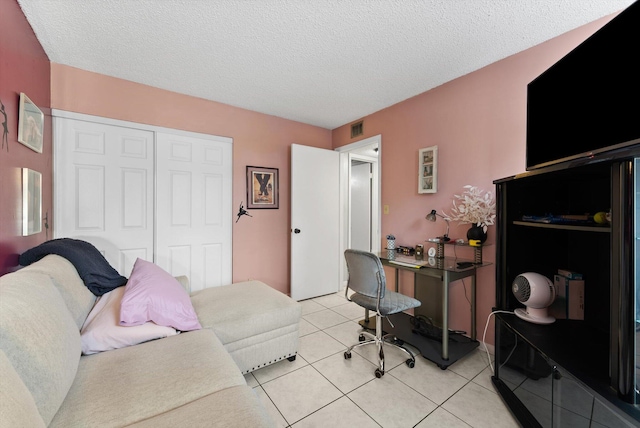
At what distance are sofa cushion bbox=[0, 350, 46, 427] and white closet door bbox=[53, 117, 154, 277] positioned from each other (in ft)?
7.06

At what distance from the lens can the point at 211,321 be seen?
169 centimetres

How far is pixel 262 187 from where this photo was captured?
332cm

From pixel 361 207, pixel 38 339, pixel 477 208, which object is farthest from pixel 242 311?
pixel 361 207

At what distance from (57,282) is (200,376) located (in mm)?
891

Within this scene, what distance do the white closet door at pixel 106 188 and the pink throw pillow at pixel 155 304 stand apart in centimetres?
106

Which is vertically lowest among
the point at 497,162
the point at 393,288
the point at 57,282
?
the point at 393,288

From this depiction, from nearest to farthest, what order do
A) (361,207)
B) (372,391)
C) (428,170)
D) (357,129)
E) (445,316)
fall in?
1. (372,391)
2. (445,316)
3. (428,170)
4. (357,129)
5. (361,207)

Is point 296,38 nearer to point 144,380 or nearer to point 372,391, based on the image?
point 144,380

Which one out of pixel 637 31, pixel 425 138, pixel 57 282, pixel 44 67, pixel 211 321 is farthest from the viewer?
pixel 425 138

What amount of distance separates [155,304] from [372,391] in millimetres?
1515

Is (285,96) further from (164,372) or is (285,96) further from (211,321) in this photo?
(164,372)

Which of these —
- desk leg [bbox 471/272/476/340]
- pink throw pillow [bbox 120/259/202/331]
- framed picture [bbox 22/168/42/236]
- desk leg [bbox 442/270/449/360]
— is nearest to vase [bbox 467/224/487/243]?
desk leg [bbox 471/272/476/340]

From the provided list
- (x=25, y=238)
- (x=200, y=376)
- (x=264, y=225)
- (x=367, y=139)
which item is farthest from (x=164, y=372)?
(x=367, y=139)

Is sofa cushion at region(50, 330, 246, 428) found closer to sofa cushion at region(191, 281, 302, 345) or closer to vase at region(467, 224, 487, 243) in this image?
sofa cushion at region(191, 281, 302, 345)
